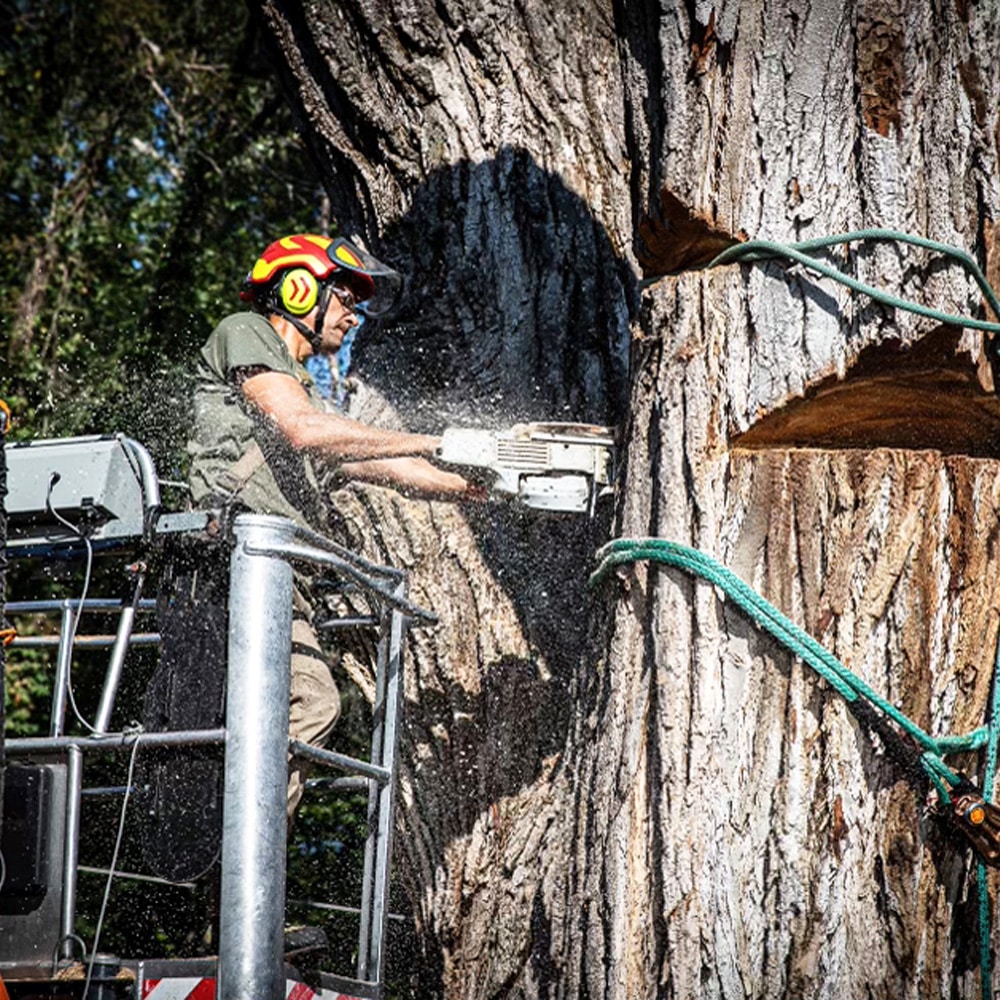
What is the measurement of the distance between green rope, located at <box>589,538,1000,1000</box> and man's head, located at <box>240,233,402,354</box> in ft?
6.63

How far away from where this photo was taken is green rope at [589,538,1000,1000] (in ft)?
9.25

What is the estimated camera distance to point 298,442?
422 centimetres

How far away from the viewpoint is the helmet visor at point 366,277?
462 centimetres

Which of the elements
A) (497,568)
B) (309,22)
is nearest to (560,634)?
(497,568)

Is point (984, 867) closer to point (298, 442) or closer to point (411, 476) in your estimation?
point (411, 476)

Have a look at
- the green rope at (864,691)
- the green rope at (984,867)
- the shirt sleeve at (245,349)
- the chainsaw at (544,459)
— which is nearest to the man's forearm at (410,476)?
the chainsaw at (544,459)

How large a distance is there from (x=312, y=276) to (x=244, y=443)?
682 millimetres

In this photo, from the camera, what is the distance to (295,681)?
417 cm

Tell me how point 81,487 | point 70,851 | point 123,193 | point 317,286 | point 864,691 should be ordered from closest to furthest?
point 864,691 < point 70,851 < point 81,487 < point 317,286 < point 123,193

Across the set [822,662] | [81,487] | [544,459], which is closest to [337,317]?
[544,459]

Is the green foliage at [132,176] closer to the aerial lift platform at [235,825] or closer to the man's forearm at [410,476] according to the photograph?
the man's forearm at [410,476]

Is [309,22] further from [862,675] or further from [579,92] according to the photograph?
[862,675]

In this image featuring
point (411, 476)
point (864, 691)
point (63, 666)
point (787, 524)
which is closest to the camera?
point (864, 691)

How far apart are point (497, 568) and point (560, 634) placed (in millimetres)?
287
